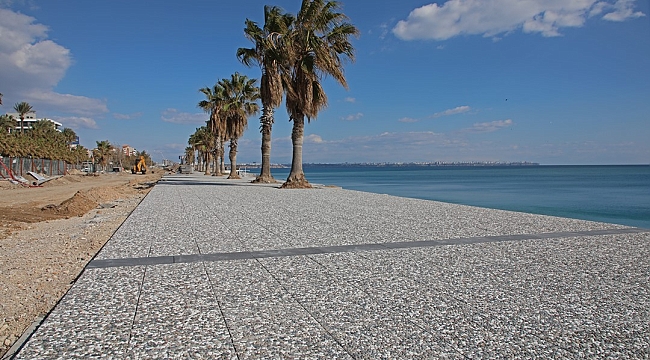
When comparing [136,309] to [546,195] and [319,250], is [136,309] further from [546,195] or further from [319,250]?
[546,195]

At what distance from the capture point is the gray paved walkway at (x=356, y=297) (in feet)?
11.1

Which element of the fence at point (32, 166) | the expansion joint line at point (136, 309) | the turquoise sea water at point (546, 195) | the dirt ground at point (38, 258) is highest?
the fence at point (32, 166)

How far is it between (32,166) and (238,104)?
2629 centimetres

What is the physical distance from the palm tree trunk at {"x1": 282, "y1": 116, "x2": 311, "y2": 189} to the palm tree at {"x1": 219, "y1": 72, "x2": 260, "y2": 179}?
17.0 meters

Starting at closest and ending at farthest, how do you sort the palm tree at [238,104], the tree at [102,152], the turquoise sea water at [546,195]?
the turquoise sea water at [546,195], the palm tree at [238,104], the tree at [102,152]

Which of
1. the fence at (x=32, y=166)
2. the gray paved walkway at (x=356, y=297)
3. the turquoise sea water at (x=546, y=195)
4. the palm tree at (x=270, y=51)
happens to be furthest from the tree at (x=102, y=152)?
the gray paved walkway at (x=356, y=297)

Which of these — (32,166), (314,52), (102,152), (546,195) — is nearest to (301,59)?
(314,52)

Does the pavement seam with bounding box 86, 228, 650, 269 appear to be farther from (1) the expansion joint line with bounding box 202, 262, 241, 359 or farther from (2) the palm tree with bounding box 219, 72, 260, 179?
(2) the palm tree with bounding box 219, 72, 260, 179

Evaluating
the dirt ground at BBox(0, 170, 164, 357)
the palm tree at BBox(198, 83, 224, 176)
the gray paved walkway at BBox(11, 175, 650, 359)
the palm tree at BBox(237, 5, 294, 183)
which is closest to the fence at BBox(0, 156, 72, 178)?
the palm tree at BBox(198, 83, 224, 176)

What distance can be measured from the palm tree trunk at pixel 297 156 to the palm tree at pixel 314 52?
75 cm

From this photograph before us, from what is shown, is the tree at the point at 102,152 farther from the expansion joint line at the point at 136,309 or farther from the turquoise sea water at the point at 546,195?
the expansion joint line at the point at 136,309

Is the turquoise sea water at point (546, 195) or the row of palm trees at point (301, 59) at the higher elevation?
the row of palm trees at point (301, 59)

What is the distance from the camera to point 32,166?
5006cm

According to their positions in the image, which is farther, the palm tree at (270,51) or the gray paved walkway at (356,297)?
the palm tree at (270,51)
